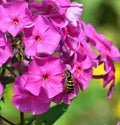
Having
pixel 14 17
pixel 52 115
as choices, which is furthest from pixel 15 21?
pixel 52 115

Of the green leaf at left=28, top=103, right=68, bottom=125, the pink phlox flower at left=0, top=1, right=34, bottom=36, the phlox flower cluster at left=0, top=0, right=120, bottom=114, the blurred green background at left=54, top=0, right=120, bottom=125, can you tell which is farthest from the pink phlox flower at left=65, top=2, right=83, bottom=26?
the blurred green background at left=54, top=0, right=120, bottom=125

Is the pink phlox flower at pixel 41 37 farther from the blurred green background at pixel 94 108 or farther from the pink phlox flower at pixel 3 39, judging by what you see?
the blurred green background at pixel 94 108

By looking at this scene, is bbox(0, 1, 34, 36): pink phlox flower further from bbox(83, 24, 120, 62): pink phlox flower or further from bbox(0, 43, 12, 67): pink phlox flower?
bbox(83, 24, 120, 62): pink phlox flower

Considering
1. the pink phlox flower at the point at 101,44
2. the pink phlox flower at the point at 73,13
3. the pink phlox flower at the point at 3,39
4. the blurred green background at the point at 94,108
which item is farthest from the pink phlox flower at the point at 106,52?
the blurred green background at the point at 94,108

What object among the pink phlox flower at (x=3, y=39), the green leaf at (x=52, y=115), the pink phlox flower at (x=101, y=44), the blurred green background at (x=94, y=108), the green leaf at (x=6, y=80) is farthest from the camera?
the blurred green background at (x=94, y=108)

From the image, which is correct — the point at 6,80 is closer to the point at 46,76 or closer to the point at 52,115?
the point at 46,76

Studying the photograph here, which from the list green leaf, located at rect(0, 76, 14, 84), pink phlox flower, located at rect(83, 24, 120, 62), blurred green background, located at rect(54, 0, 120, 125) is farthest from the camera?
blurred green background, located at rect(54, 0, 120, 125)

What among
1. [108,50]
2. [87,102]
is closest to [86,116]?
[87,102]
